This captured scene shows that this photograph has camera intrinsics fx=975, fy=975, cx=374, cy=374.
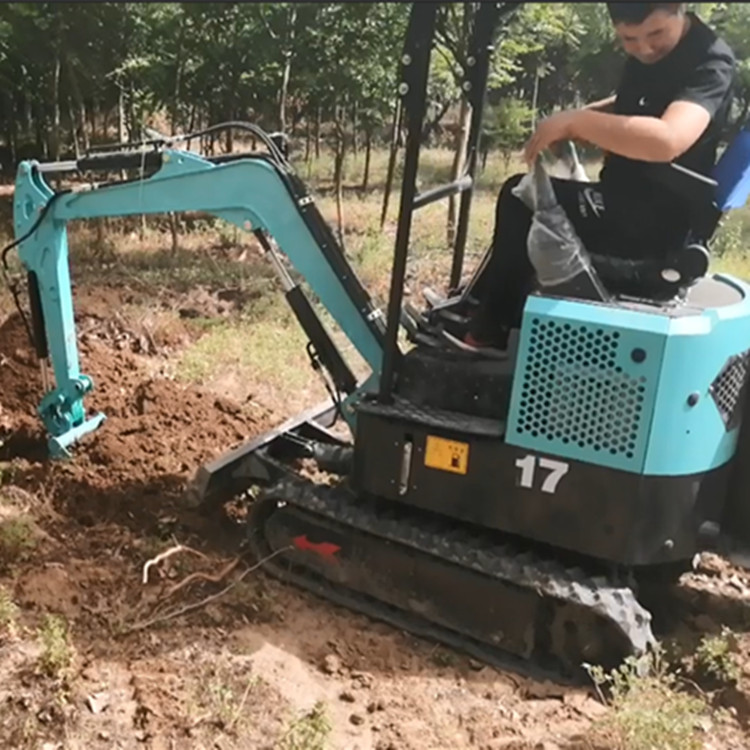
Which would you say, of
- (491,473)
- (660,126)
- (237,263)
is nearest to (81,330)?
(237,263)

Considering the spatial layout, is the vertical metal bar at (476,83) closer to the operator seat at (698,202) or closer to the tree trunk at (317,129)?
the operator seat at (698,202)

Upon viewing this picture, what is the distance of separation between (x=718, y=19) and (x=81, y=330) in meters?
5.10

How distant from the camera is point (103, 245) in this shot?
10.4 meters

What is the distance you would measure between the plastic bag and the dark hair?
511mm

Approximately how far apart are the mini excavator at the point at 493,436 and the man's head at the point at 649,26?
15.0 inches

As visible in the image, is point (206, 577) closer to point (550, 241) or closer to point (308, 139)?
point (550, 241)

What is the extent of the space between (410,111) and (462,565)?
161 centimetres

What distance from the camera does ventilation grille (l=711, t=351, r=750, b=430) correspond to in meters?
3.29

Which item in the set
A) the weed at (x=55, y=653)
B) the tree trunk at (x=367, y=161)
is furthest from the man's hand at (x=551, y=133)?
the tree trunk at (x=367, y=161)

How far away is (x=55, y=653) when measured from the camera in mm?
3248

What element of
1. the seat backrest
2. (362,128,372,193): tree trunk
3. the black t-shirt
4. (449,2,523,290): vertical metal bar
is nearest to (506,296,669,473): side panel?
the black t-shirt

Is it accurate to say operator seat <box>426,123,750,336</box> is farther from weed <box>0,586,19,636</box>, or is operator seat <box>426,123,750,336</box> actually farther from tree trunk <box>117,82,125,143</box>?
tree trunk <box>117,82,125,143</box>

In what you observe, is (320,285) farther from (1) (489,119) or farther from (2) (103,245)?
(2) (103,245)

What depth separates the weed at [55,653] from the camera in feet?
10.6
